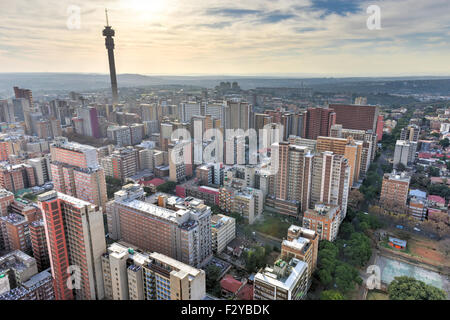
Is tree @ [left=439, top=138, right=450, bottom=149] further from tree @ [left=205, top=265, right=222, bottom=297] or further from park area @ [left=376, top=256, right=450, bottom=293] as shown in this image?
tree @ [left=205, top=265, right=222, bottom=297]

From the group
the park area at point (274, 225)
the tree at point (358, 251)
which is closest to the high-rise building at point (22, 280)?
the park area at point (274, 225)

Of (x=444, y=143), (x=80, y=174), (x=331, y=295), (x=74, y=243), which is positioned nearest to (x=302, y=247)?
(x=331, y=295)

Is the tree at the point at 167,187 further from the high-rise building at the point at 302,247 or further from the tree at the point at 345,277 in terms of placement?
the tree at the point at 345,277

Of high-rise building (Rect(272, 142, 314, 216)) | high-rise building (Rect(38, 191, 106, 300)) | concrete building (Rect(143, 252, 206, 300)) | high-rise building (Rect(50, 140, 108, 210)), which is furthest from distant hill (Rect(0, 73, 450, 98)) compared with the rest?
concrete building (Rect(143, 252, 206, 300))

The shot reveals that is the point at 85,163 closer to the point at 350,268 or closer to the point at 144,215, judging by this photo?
the point at 144,215

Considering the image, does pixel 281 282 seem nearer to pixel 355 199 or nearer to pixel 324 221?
pixel 324 221

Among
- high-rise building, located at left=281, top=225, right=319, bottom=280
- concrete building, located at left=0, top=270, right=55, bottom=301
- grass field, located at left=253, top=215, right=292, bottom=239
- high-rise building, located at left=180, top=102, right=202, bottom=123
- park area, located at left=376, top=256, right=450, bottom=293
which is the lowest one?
park area, located at left=376, top=256, right=450, bottom=293
